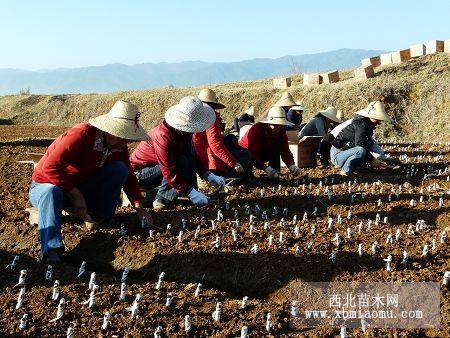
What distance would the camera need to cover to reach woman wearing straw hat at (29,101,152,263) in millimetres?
3705

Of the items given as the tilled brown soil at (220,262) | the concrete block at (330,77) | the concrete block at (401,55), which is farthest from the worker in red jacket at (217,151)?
the concrete block at (401,55)

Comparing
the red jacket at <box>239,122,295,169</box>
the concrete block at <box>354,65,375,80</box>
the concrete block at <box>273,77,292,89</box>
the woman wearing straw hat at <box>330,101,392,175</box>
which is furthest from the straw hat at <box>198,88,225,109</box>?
the concrete block at <box>273,77,292,89</box>

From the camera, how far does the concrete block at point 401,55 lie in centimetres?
1783

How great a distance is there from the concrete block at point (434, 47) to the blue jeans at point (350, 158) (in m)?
12.7

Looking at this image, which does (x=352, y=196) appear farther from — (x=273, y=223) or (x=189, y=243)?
(x=189, y=243)

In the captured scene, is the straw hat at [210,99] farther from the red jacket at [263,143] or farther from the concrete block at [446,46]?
the concrete block at [446,46]

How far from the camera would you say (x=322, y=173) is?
23.6ft

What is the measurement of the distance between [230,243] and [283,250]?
431 millimetres

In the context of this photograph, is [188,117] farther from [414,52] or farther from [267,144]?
[414,52]

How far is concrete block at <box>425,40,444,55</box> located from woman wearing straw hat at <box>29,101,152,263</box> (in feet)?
53.1

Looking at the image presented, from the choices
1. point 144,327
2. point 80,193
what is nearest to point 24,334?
point 144,327

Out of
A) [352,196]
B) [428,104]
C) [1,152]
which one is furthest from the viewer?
[428,104]

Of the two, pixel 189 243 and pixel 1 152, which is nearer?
pixel 189 243

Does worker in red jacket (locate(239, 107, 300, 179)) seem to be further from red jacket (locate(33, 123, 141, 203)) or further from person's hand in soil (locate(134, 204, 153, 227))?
red jacket (locate(33, 123, 141, 203))
